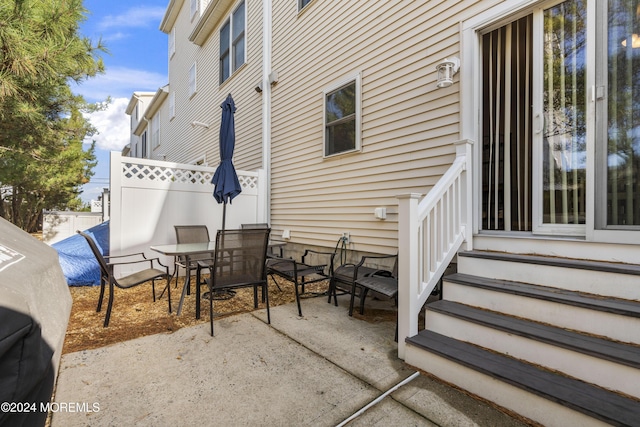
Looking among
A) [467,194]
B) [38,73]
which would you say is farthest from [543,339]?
[38,73]

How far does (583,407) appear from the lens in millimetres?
1519

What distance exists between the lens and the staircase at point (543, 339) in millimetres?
1603

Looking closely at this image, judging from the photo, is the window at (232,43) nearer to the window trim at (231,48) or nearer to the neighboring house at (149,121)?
the window trim at (231,48)

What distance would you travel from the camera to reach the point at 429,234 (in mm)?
2551

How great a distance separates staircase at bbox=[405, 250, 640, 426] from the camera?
1.60 m

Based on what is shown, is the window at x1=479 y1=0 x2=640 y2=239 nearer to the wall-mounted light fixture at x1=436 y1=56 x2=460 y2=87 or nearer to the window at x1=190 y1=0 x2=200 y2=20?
Answer: the wall-mounted light fixture at x1=436 y1=56 x2=460 y2=87

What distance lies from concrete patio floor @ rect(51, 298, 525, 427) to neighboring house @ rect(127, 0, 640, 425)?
285 mm

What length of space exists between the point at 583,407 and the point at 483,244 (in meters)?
1.56

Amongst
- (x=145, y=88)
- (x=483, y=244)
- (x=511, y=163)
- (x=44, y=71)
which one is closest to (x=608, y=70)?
(x=511, y=163)

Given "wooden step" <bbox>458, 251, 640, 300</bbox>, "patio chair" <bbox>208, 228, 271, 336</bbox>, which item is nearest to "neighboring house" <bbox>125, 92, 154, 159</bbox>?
"patio chair" <bbox>208, 228, 271, 336</bbox>

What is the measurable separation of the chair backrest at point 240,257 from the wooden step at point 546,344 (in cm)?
169

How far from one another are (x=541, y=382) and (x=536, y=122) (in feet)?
7.21

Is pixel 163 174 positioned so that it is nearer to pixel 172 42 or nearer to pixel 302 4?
pixel 302 4

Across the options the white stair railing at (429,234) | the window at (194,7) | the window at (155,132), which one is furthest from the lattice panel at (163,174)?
the window at (155,132)
